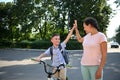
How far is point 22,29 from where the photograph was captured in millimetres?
53906

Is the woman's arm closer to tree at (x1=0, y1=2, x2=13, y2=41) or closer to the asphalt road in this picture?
the asphalt road

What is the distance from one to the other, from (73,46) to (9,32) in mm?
16222

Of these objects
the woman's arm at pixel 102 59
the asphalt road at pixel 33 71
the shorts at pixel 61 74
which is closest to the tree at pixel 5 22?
the asphalt road at pixel 33 71

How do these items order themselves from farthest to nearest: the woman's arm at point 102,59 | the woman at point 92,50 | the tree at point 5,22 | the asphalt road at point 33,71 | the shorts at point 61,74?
the tree at point 5,22 < the asphalt road at point 33,71 < the shorts at point 61,74 < the woman at point 92,50 < the woman's arm at point 102,59

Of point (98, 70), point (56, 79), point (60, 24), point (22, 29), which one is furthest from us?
point (22, 29)

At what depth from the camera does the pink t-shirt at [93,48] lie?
5.15 meters

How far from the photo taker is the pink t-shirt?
16.9 feet

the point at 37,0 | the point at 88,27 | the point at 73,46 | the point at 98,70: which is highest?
the point at 37,0

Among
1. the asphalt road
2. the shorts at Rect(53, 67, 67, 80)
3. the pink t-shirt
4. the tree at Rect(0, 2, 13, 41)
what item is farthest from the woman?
the tree at Rect(0, 2, 13, 41)

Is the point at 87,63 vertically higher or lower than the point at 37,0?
lower

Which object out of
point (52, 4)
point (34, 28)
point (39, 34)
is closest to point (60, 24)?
point (52, 4)

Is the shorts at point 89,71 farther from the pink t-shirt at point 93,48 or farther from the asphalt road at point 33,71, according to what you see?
the asphalt road at point 33,71

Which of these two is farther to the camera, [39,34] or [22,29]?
[39,34]

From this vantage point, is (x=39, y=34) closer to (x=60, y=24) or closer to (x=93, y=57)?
(x=60, y=24)
